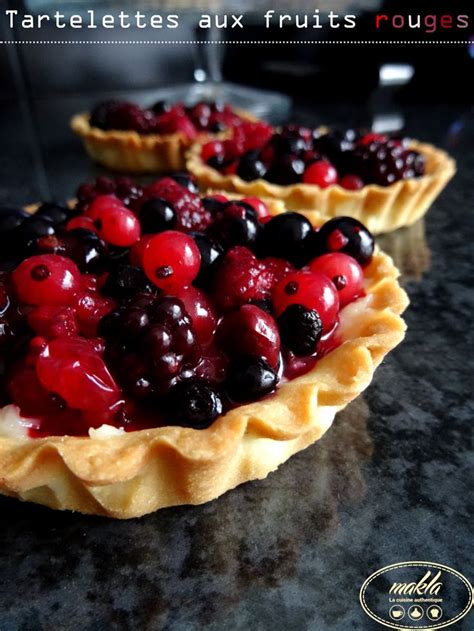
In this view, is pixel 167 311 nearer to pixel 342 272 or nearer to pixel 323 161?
pixel 342 272

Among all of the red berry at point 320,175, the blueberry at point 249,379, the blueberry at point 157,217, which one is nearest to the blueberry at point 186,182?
the blueberry at point 157,217

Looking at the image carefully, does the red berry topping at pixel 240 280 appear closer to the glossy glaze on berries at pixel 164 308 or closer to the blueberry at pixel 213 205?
the glossy glaze on berries at pixel 164 308

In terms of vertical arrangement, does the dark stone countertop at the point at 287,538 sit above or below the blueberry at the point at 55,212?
below

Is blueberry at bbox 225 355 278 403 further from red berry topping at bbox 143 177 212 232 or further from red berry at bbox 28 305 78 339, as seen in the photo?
red berry topping at bbox 143 177 212 232

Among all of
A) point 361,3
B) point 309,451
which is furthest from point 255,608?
point 361,3

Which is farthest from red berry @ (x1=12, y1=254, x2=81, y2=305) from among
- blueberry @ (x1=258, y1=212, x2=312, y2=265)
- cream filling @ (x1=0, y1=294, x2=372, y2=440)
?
blueberry @ (x1=258, y1=212, x2=312, y2=265)

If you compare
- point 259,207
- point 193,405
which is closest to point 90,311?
point 193,405

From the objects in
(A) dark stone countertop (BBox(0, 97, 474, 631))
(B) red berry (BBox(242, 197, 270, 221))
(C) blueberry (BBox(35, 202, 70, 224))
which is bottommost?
(A) dark stone countertop (BBox(0, 97, 474, 631))

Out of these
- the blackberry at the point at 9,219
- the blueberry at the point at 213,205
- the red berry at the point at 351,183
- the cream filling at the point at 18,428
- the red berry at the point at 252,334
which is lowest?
the cream filling at the point at 18,428
